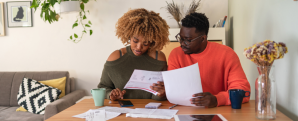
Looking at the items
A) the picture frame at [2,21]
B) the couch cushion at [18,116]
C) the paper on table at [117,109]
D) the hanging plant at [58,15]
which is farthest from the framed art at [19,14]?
the paper on table at [117,109]

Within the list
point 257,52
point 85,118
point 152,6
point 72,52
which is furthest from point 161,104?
point 72,52

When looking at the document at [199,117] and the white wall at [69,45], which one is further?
the white wall at [69,45]

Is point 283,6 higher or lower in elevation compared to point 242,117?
higher

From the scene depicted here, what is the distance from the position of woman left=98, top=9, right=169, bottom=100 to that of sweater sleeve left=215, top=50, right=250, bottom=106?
0.41 m

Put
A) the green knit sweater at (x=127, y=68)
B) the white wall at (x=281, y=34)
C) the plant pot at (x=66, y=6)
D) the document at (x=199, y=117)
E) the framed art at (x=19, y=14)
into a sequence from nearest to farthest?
1. the document at (x=199, y=117)
2. the white wall at (x=281, y=34)
3. the green knit sweater at (x=127, y=68)
4. the plant pot at (x=66, y=6)
5. the framed art at (x=19, y=14)

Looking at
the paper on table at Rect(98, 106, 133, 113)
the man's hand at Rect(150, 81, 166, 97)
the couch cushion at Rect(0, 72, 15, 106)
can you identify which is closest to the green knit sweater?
the man's hand at Rect(150, 81, 166, 97)

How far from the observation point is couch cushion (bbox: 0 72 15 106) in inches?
108

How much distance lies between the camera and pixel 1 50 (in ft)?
10.1

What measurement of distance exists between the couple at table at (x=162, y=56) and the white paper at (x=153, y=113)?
7.2 inches

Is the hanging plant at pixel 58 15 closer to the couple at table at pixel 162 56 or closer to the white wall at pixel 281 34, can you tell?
the couple at table at pixel 162 56

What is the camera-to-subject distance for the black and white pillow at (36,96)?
2.43m

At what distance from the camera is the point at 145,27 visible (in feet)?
4.60

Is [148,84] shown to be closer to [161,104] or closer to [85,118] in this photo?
[161,104]

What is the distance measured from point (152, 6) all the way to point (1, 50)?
2183 millimetres
